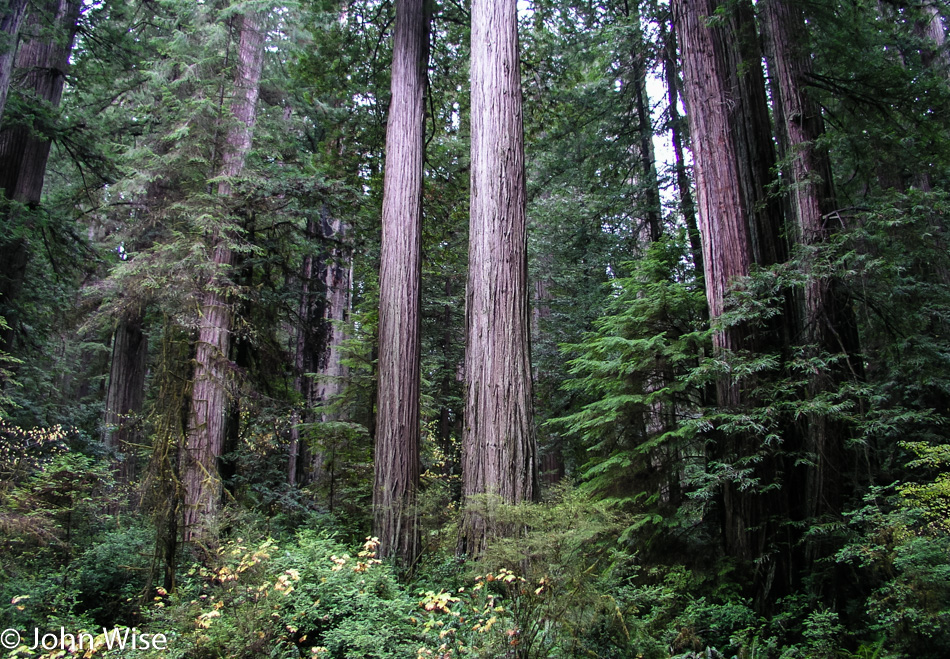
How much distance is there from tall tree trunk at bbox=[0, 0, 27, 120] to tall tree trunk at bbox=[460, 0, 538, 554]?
6994 millimetres

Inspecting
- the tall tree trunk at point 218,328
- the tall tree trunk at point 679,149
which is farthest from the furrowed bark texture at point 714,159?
the tall tree trunk at point 218,328

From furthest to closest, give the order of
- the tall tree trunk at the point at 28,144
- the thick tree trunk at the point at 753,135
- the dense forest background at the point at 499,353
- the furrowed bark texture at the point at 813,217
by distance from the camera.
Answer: the tall tree trunk at the point at 28,144, the thick tree trunk at the point at 753,135, the furrowed bark texture at the point at 813,217, the dense forest background at the point at 499,353

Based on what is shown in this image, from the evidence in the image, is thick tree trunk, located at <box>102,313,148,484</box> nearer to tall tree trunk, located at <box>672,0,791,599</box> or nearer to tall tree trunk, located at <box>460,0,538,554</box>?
tall tree trunk, located at <box>460,0,538,554</box>

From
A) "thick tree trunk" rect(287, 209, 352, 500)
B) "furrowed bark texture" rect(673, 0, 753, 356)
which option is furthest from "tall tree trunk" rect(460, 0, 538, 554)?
"thick tree trunk" rect(287, 209, 352, 500)

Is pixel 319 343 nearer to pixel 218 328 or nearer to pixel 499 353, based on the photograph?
pixel 218 328

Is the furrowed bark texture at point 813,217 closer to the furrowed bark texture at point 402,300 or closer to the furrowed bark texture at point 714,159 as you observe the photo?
the furrowed bark texture at point 714,159

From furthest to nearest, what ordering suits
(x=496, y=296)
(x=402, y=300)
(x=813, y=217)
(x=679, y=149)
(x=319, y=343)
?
(x=319, y=343) < (x=679, y=149) < (x=402, y=300) < (x=813, y=217) < (x=496, y=296)

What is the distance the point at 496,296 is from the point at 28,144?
35.7 ft

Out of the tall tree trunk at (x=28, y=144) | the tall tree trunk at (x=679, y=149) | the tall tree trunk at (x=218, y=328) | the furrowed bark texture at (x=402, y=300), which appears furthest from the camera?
the tall tree trunk at (x=679, y=149)

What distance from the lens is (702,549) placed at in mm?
6566

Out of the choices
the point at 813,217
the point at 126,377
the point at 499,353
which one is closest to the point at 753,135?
the point at 813,217

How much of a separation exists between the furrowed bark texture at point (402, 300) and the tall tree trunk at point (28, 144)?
280 inches

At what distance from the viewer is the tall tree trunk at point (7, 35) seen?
783 centimetres

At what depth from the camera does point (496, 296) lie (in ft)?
19.0
